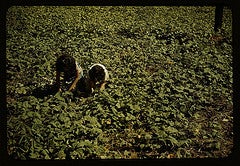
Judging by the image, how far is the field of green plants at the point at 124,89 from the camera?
375 centimetres

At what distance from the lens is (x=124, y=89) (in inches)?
198

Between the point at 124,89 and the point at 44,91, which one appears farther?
the point at 124,89

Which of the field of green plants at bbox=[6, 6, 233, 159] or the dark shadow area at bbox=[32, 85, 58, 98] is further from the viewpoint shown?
the dark shadow area at bbox=[32, 85, 58, 98]

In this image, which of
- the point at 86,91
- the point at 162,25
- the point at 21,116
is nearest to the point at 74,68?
the point at 86,91

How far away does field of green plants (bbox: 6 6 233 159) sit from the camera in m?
3.75

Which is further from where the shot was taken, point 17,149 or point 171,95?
point 171,95

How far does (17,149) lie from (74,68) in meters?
1.92

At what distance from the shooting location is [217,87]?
218 inches

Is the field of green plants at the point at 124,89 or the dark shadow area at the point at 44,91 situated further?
the dark shadow area at the point at 44,91
